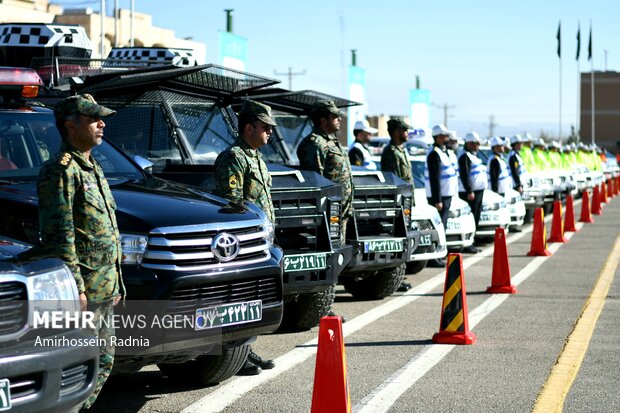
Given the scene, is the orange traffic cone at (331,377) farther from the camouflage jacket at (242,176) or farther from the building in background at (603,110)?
the building in background at (603,110)

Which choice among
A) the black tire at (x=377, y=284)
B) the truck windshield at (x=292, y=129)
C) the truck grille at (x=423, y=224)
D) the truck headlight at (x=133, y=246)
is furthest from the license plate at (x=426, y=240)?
the truck headlight at (x=133, y=246)

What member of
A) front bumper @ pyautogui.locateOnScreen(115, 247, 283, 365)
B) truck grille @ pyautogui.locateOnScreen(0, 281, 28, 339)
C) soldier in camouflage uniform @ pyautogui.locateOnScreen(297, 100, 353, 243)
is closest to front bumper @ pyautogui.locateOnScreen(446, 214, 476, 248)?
soldier in camouflage uniform @ pyautogui.locateOnScreen(297, 100, 353, 243)

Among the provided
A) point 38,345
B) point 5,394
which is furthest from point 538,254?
point 5,394

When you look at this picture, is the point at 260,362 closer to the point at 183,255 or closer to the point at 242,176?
the point at 242,176

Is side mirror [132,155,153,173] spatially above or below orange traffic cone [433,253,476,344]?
above

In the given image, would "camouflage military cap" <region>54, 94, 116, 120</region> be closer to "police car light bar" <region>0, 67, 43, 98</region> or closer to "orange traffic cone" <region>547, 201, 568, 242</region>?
"police car light bar" <region>0, 67, 43, 98</region>

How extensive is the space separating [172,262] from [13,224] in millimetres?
938

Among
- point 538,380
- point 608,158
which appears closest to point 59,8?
point 608,158

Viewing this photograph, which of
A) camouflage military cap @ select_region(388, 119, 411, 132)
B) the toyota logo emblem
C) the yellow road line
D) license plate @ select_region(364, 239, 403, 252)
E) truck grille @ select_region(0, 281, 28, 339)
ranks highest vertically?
camouflage military cap @ select_region(388, 119, 411, 132)

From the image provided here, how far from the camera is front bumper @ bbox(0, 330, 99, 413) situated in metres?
4.98

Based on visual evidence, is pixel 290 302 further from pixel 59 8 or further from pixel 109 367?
pixel 59 8

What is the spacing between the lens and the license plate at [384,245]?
12.0 m

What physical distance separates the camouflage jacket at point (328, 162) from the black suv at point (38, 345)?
620 centimetres

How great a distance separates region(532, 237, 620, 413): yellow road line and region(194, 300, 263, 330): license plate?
1870mm
